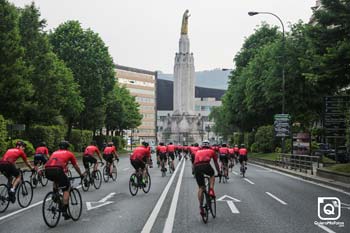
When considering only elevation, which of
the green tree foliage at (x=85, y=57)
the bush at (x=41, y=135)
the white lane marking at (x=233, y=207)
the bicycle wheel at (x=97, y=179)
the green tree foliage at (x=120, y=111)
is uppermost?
the green tree foliage at (x=85, y=57)

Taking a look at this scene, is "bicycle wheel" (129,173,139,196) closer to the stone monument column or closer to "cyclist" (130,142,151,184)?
"cyclist" (130,142,151,184)

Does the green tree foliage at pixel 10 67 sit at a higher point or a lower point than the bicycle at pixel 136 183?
higher

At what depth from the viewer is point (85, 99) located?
191ft

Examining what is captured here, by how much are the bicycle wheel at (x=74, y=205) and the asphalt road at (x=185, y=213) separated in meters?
0.21

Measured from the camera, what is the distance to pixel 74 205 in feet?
37.7

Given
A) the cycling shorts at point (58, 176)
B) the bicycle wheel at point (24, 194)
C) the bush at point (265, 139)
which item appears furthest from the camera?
the bush at point (265, 139)

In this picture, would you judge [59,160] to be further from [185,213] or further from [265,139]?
[265,139]

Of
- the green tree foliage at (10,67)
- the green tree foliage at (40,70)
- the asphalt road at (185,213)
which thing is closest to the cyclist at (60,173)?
the asphalt road at (185,213)

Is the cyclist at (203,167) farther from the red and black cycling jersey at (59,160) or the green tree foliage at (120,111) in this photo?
the green tree foliage at (120,111)

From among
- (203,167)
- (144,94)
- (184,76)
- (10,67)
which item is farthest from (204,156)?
(144,94)

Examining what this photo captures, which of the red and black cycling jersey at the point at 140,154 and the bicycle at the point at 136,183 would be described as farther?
the red and black cycling jersey at the point at 140,154

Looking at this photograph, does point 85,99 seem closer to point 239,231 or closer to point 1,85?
point 1,85

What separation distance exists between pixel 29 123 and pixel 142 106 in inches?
4731

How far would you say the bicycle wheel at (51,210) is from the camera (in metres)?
10.4
